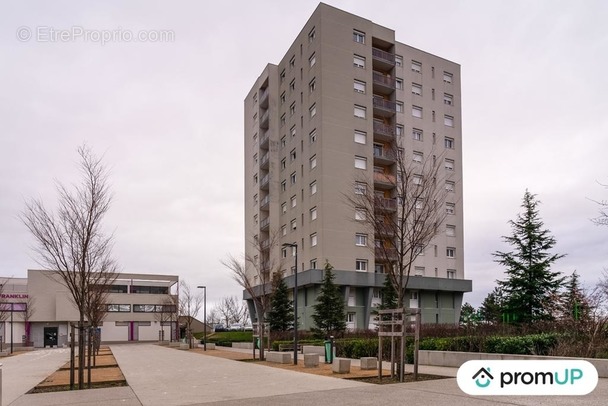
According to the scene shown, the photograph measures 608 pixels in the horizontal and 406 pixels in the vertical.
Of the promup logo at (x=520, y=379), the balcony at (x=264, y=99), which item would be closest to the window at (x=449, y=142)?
the balcony at (x=264, y=99)

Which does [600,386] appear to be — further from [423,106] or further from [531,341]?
[423,106]

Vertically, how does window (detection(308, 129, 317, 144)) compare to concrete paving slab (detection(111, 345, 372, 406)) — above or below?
above

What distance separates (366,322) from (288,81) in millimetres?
25441

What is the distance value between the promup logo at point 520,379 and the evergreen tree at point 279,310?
36634mm

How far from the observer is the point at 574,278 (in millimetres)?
39688

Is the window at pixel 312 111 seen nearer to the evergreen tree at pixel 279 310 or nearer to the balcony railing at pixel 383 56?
the balcony railing at pixel 383 56

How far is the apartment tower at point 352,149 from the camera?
4984cm

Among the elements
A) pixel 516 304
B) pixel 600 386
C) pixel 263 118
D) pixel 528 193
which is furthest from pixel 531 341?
pixel 263 118

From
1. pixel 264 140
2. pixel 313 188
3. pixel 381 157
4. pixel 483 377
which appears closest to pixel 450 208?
pixel 381 157

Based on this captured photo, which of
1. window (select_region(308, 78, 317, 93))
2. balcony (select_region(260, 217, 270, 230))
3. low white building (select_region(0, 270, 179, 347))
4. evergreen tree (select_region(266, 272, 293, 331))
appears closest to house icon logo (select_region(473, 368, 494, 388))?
evergreen tree (select_region(266, 272, 293, 331))

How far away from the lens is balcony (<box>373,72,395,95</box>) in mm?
54219

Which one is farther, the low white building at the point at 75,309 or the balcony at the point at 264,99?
the low white building at the point at 75,309

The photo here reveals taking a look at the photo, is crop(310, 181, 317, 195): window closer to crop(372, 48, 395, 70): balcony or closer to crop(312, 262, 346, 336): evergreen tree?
crop(312, 262, 346, 336): evergreen tree

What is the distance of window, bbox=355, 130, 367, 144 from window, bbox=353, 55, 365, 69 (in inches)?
239
